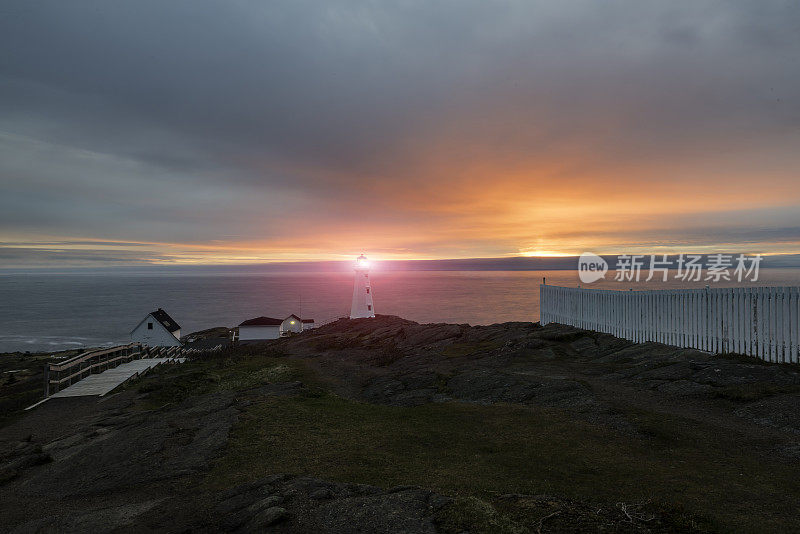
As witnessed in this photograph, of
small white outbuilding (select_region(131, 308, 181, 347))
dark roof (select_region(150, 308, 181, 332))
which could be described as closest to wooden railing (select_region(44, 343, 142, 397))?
small white outbuilding (select_region(131, 308, 181, 347))

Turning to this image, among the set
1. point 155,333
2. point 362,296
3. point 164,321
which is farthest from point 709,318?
point 164,321

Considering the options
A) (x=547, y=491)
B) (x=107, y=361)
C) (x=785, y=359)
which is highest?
(x=785, y=359)

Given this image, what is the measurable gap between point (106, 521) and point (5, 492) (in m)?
4.09

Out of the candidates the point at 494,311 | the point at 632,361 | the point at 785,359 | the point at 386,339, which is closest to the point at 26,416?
the point at 386,339

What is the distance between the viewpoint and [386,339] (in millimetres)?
27312

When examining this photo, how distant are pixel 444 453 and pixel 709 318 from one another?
36.1ft

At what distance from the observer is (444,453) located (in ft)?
26.7

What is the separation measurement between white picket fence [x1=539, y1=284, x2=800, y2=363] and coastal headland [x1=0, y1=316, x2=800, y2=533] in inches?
29.5

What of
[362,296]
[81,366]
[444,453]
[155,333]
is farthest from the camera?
[155,333]

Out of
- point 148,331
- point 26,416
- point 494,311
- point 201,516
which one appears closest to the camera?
point 201,516

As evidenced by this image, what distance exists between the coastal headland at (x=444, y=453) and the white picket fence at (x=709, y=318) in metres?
0.75

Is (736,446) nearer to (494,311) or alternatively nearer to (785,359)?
(785,359)

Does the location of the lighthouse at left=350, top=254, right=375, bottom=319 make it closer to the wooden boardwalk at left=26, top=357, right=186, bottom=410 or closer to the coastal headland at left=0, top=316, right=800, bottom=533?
the wooden boardwalk at left=26, top=357, right=186, bottom=410

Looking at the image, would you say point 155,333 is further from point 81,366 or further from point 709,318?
point 709,318
